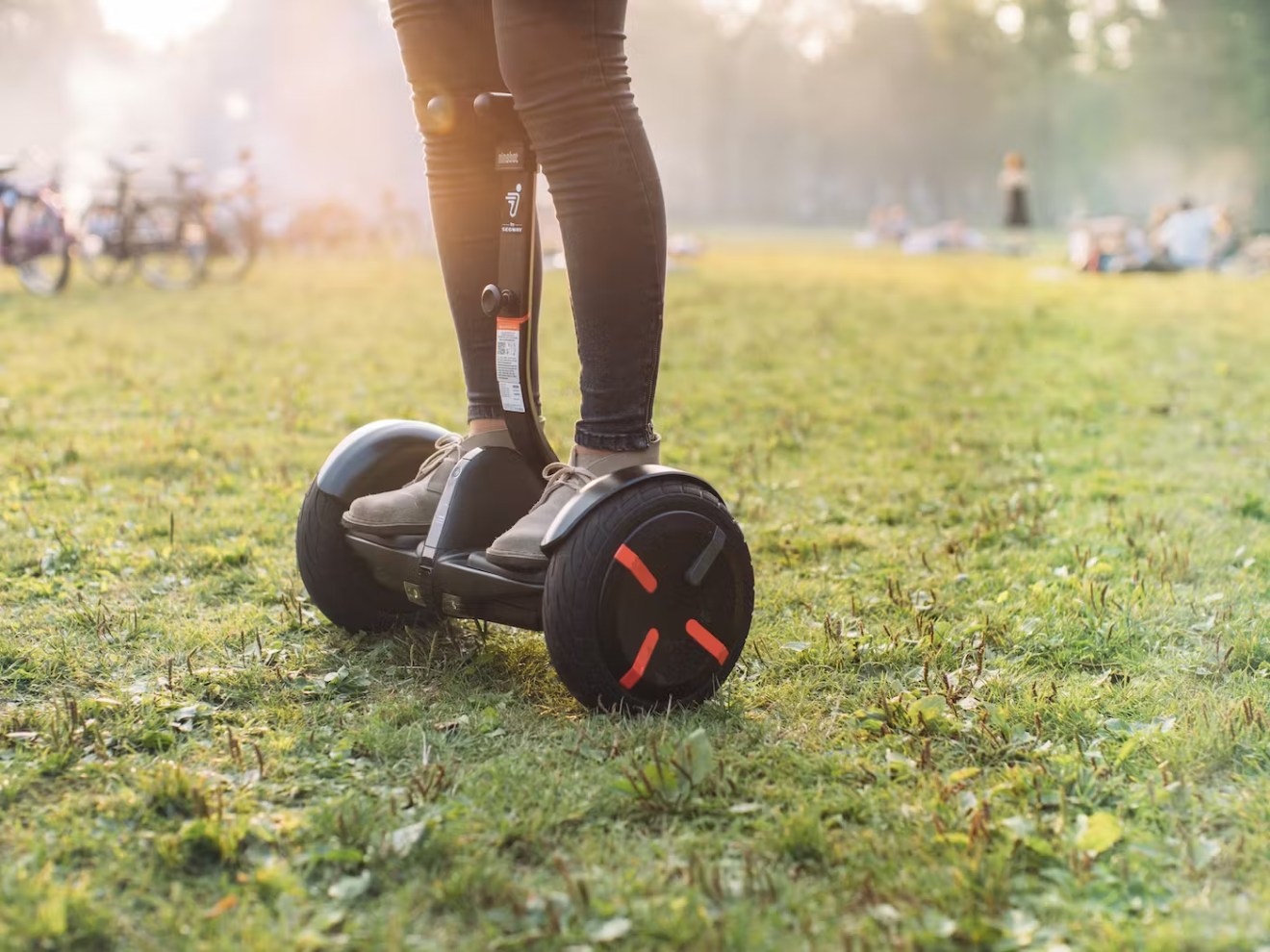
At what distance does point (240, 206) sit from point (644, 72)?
54481 mm

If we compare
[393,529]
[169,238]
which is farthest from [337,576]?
[169,238]

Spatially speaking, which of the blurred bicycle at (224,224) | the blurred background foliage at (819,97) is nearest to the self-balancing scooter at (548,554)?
the blurred bicycle at (224,224)

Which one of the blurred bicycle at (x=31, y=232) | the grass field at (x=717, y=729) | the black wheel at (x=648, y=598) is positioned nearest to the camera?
the grass field at (x=717, y=729)

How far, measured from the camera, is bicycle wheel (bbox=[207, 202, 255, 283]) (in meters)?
16.1

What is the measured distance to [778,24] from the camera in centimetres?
7512

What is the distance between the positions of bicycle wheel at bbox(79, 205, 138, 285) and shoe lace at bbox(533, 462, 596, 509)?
1339 cm

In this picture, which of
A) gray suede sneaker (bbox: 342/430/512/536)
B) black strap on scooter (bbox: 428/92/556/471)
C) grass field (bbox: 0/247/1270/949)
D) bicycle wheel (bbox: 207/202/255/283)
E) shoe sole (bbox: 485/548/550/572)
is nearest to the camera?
grass field (bbox: 0/247/1270/949)

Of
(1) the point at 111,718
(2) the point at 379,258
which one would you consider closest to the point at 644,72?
(2) the point at 379,258

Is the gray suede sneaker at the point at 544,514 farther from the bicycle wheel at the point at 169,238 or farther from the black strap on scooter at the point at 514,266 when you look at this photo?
the bicycle wheel at the point at 169,238

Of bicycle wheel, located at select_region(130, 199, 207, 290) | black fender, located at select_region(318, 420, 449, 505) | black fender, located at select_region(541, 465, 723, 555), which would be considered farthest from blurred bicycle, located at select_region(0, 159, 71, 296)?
black fender, located at select_region(541, 465, 723, 555)

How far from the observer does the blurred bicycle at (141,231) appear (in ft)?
47.3

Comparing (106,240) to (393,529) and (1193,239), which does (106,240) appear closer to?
(393,529)

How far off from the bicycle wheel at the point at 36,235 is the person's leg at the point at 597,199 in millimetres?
11738

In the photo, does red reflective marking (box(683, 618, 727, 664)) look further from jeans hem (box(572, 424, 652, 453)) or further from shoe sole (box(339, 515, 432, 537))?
shoe sole (box(339, 515, 432, 537))
